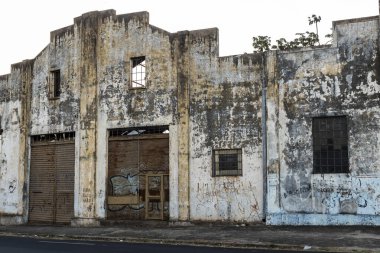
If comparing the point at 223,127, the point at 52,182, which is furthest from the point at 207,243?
the point at 52,182

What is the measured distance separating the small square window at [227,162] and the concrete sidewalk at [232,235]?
1.99 metres

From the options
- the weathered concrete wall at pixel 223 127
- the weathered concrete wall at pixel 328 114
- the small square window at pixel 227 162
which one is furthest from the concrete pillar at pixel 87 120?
the weathered concrete wall at pixel 328 114

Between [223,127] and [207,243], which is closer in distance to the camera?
[207,243]

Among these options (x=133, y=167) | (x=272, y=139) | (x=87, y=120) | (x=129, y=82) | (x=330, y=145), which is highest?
(x=129, y=82)

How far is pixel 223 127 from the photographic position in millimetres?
20219

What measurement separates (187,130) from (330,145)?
216 inches

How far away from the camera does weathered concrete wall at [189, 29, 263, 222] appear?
64.3 ft

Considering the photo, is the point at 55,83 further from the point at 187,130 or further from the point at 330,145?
the point at 330,145

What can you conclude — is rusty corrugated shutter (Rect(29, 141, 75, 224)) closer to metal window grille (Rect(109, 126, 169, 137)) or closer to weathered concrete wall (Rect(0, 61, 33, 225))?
weathered concrete wall (Rect(0, 61, 33, 225))

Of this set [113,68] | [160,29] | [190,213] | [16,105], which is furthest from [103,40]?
[190,213]

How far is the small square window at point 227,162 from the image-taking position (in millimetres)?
19945

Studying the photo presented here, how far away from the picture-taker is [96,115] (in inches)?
886

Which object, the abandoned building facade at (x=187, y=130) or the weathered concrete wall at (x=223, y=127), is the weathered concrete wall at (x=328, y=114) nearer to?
the abandoned building facade at (x=187, y=130)

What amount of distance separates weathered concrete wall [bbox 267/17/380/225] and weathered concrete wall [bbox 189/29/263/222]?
0.75m
